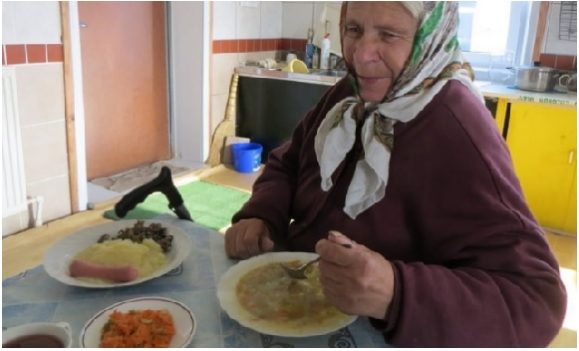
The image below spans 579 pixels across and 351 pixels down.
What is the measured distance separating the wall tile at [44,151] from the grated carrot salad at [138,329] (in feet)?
6.30

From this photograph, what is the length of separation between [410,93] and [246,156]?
2659mm

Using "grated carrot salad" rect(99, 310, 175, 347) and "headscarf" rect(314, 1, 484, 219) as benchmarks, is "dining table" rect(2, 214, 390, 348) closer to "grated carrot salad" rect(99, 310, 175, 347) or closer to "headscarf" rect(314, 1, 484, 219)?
"grated carrot salad" rect(99, 310, 175, 347)

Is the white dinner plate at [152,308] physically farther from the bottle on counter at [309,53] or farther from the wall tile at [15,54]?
the bottle on counter at [309,53]

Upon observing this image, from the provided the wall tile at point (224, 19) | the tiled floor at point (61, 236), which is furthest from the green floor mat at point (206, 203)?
the wall tile at point (224, 19)

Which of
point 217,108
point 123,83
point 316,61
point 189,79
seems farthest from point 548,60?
point 123,83

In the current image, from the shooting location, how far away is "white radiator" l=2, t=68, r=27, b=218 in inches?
88.0

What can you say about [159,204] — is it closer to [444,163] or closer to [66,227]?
[66,227]

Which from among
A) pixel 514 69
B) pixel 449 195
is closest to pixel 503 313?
pixel 449 195

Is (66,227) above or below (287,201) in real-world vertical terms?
below

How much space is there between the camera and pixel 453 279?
2.57ft

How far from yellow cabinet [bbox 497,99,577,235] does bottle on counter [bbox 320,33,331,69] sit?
1261 mm

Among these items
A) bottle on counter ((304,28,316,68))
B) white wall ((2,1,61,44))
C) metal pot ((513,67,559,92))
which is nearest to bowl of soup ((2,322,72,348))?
white wall ((2,1,61,44))

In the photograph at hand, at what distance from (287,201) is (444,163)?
405 millimetres

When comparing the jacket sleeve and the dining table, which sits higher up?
the jacket sleeve
